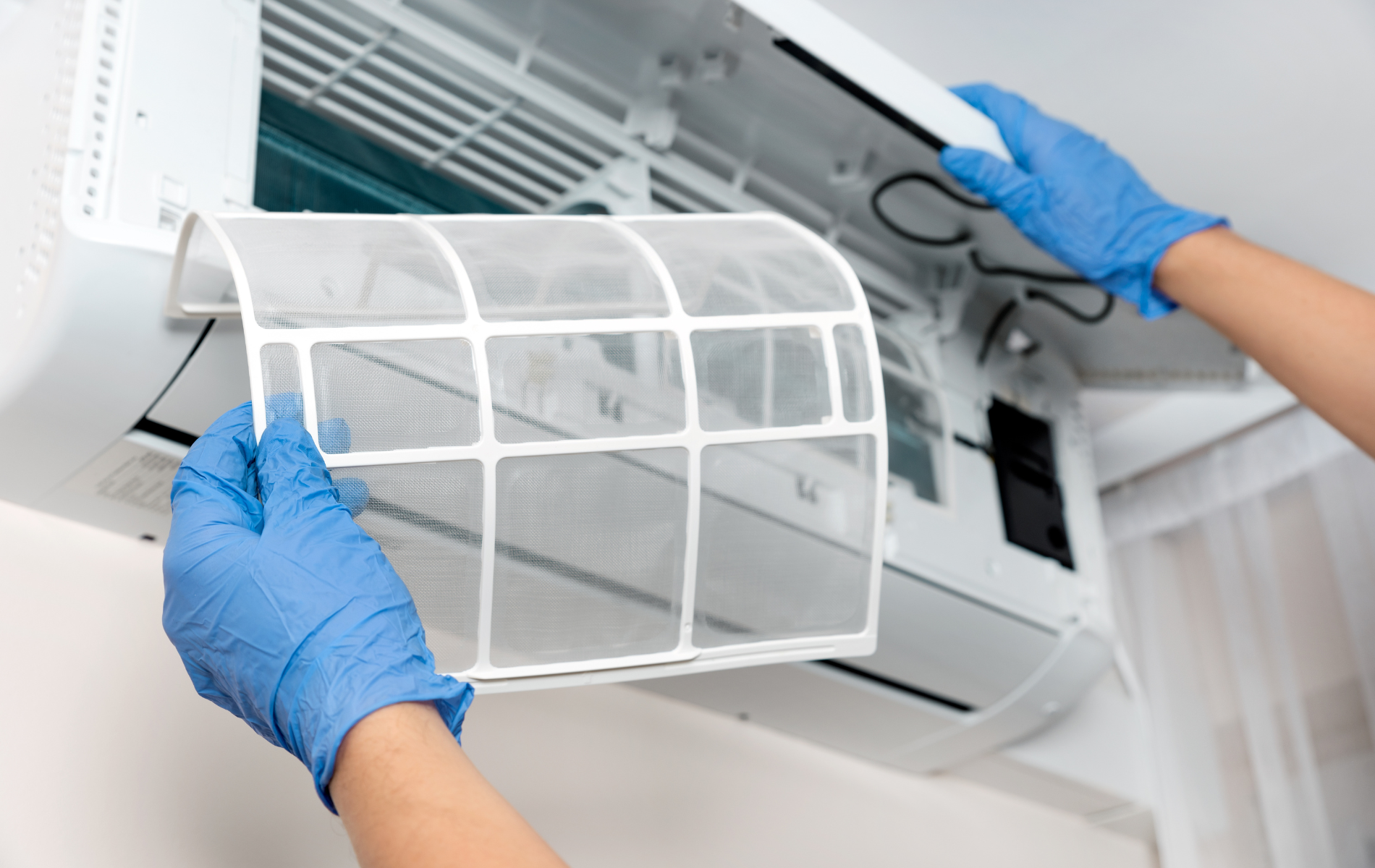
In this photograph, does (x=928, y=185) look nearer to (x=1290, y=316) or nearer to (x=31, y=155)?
(x=1290, y=316)

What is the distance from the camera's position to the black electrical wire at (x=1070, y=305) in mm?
1688

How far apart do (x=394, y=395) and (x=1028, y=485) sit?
113cm

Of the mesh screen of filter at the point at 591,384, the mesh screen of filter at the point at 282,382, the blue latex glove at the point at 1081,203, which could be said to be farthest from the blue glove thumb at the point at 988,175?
the mesh screen of filter at the point at 282,382

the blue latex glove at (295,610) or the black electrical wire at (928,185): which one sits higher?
the black electrical wire at (928,185)

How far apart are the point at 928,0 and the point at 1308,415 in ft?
3.64

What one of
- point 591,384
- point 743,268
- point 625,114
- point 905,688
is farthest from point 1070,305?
point 591,384

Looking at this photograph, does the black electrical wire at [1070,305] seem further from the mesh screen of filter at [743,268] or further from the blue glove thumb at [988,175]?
the mesh screen of filter at [743,268]

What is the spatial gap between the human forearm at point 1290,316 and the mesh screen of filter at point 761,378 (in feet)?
2.20

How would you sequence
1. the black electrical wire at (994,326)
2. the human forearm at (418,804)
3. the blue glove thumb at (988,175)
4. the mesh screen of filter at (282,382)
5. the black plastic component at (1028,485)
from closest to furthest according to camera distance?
the human forearm at (418,804) < the mesh screen of filter at (282,382) < the blue glove thumb at (988,175) < the black plastic component at (1028,485) < the black electrical wire at (994,326)

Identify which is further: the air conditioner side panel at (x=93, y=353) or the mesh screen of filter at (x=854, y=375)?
the mesh screen of filter at (x=854, y=375)

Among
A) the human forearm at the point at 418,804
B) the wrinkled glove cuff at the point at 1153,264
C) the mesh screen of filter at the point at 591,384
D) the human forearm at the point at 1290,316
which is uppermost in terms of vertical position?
the wrinkled glove cuff at the point at 1153,264

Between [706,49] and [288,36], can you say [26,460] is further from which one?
[706,49]

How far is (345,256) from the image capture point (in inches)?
33.6

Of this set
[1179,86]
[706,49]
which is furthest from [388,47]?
[1179,86]
